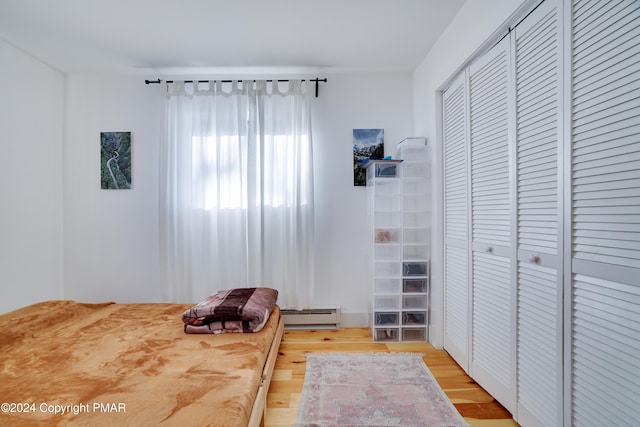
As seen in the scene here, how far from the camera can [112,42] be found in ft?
8.39

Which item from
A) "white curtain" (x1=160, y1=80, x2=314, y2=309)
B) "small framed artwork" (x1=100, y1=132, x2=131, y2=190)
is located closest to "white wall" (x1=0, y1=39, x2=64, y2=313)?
"small framed artwork" (x1=100, y1=132, x2=131, y2=190)

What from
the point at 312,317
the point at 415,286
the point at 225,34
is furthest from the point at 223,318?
the point at 225,34

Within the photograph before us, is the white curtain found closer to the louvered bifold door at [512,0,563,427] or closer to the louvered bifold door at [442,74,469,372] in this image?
the louvered bifold door at [442,74,469,372]

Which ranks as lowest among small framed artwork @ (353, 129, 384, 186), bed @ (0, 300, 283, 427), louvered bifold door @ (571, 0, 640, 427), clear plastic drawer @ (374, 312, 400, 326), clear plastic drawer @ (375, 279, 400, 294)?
clear plastic drawer @ (374, 312, 400, 326)

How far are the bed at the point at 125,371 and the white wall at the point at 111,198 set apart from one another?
0.83m

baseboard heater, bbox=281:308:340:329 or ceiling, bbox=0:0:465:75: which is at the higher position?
ceiling, bbox=0:0:465:75

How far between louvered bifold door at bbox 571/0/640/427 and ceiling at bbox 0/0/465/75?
1.30 meters

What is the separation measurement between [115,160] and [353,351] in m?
3.08

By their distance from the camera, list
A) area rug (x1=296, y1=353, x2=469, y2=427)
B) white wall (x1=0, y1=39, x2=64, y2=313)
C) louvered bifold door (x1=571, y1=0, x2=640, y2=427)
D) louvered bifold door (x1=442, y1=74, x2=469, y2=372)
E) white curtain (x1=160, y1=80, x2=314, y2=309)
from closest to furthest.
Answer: louvered bifold door (x1=571, y1=0, x2=640, y2=427) < area rug (x1=296, y1=353, x2=469, y2=427) < louvered bifold door (x1=442, y1=74, x2=469, y2=372) < white wall (x1=0, y1=39, x2=64, y2=313) < white curtain (x1=160, y1=80, x2=314, y2=309)

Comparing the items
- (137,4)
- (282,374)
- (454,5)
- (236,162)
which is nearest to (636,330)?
(282,374)

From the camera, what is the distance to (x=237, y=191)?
3.01m

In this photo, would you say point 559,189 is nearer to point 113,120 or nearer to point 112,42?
point 112,42

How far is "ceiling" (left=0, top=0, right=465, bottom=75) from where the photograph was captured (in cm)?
213

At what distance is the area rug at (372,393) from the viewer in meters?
1.69
